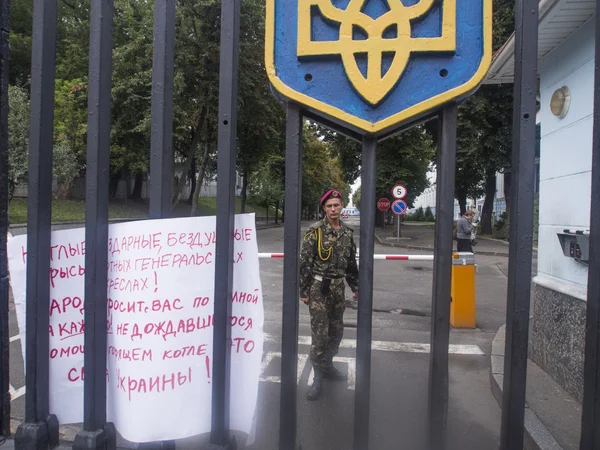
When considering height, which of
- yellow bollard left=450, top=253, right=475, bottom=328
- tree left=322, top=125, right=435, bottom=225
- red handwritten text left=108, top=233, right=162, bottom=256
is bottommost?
yellow bollard left=450, top=253, right=475, bottom=328

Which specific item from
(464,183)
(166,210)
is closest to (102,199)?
(166,210)

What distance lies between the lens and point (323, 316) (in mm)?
3797

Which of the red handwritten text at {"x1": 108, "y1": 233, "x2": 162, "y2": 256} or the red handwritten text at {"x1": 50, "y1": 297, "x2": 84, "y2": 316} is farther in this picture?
the red handwritten text at {"x1": 50, "y1": 297, "x2": 84, "y2": 316}

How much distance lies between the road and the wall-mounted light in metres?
2.55

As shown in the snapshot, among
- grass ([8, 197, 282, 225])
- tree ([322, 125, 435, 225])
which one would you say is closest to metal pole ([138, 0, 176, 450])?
grass ([8, 197, 282, 225])

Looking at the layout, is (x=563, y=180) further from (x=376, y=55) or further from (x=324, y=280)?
(x=376, y=55)

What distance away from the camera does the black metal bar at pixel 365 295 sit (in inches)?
56.0

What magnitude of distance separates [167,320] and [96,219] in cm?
45

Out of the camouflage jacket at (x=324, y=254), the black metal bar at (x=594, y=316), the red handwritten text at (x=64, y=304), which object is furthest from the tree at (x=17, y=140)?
the black metal bar at (x=594, y=316)

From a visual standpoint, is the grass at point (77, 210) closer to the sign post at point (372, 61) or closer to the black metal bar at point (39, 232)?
the black metal bar at point (39, 232)

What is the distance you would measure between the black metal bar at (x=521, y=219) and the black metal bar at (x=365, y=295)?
455mm

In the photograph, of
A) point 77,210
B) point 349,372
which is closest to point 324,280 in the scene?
point 349,372

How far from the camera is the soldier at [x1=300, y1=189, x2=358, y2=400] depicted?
3.80 metres

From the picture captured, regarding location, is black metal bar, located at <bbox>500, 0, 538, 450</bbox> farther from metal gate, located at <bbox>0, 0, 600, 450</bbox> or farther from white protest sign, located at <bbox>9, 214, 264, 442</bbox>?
white protest sign, located at <bbox>9, 214, 264, 442</bbox>
